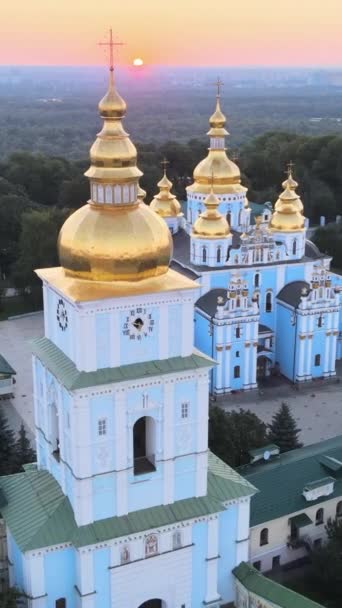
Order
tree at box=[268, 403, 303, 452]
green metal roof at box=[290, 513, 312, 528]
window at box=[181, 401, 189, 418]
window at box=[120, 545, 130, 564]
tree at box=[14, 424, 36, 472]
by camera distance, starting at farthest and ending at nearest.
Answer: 1. tree at box=[268, 403, 303, 452]
2. tree at box=[14, 424, 36, 472]
3. green metal roof at box=[290, 513, 312, 528]
4. window at box=[120, 545, 130, 564]
5. window at box=[181, 401, 189, 418]

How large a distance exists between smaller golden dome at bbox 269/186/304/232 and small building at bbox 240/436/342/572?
12928 millimetres

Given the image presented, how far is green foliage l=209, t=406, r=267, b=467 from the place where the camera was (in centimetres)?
1783

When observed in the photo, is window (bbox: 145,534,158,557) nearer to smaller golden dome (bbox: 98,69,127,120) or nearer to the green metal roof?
the green metal roof

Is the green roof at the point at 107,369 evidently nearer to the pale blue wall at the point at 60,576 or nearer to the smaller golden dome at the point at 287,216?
the pale blue wall at the point at 60,576

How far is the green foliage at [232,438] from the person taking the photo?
58.5 feet

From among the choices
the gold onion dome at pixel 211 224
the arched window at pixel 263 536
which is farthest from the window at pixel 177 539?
the gold onion dome at pixel 211 224

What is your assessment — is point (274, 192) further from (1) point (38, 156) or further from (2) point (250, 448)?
(2) point (250, 448)

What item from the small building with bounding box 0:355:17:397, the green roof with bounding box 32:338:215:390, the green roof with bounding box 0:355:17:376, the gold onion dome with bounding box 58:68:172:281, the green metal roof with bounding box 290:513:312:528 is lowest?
the small building with bounding box 0:355:17:397

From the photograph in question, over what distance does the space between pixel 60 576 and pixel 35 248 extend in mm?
25093

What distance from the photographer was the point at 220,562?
13398 millimetres

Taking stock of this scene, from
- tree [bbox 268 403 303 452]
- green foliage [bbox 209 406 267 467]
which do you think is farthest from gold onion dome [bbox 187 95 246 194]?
green foliage [bbox 209 406 267 467]

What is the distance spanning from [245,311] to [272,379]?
336 cm

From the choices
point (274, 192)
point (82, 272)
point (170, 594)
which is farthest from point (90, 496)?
point (274, 192)

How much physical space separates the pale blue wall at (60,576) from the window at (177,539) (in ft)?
5.32
